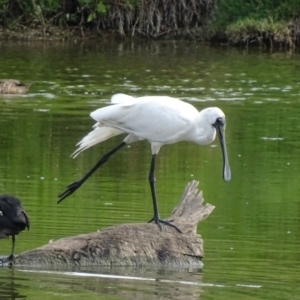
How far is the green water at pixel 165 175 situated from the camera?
866 centimetres

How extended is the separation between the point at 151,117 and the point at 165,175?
4.22m

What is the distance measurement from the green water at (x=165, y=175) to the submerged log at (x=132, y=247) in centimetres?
14

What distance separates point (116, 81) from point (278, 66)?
547 cm

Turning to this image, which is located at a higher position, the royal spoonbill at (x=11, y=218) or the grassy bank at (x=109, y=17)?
the royal spoonbill at (x=11, y=218)

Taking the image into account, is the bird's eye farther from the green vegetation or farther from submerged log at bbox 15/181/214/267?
the green vegetation

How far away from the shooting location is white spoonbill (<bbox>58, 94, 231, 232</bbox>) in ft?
30.7

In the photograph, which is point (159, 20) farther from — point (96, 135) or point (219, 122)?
point (219, 122)

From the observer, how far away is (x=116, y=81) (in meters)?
24.4

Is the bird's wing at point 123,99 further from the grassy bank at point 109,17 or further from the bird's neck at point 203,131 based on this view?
the grassy bank at point 109,17

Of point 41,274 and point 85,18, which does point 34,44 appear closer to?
point 85,18

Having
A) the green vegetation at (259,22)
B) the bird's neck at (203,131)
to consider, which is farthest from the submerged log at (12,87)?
the green vegetation at (259,22)

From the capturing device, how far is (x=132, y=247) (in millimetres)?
9109

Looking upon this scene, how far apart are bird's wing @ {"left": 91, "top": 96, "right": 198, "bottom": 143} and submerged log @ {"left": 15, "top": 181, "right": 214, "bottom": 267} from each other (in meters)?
0.48

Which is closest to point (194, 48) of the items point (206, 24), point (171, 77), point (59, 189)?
point (206, 24)
